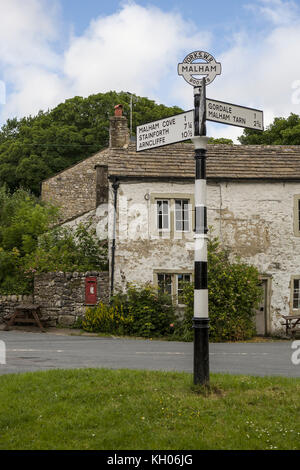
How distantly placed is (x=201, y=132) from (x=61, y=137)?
40.3 meters

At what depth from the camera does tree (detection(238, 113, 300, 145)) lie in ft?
121

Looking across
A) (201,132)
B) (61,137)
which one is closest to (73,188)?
(61,137)

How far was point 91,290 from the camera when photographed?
18.6 m

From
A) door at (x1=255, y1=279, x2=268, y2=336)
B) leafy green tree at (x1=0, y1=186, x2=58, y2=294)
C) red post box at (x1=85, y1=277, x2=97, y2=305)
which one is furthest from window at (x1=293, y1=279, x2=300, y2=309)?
leafy green tree at (x1=0, y1=186, x2=58, y2=294)

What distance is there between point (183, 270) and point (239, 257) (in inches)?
80.5

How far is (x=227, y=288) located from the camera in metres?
17.3

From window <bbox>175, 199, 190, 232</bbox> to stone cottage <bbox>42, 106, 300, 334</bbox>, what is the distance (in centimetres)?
4

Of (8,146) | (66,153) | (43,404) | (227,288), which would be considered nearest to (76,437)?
(43,404)

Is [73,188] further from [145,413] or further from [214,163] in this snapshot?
[145,413]

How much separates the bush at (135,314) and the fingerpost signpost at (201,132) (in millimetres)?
10596

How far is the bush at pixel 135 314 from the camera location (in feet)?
57.8

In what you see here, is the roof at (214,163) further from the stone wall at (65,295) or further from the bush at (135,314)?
the bush at (135,314)

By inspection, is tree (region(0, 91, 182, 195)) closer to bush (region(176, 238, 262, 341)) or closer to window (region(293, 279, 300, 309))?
window (region(293, 279, 300, 309))

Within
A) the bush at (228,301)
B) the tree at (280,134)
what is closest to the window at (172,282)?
the bush at (228,301)
